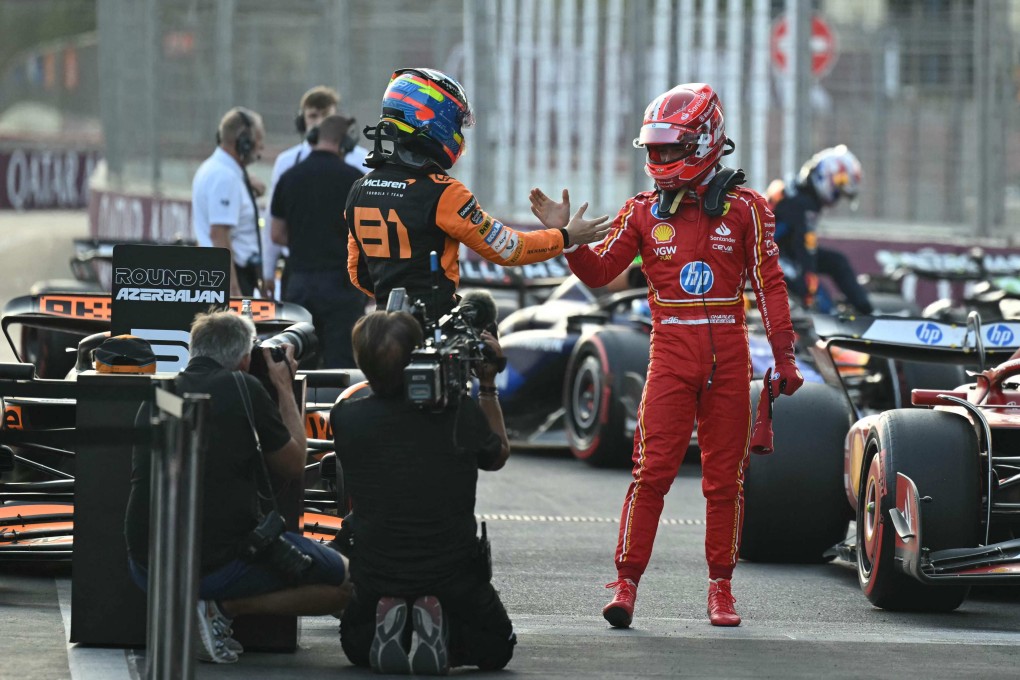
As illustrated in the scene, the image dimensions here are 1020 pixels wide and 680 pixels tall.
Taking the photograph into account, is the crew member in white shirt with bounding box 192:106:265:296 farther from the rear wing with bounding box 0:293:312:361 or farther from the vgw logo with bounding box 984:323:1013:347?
the vgw logo with bounding box 984:323:1013:347

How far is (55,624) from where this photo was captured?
243 inches

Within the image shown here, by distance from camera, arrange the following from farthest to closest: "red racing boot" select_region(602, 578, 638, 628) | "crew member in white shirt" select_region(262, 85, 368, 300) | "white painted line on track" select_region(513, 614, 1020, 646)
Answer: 1. "crew member in white shirt" select_region(262, 85, 368, 300)
2. "red racing boot" select_region(602, 578, 638, 628)
3. "white painted line on track" select_region(513, 614, 1020, 646)

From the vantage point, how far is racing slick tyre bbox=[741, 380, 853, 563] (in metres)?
7.78

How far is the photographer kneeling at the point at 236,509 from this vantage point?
220 inches

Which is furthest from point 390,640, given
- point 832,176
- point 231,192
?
point 832,176

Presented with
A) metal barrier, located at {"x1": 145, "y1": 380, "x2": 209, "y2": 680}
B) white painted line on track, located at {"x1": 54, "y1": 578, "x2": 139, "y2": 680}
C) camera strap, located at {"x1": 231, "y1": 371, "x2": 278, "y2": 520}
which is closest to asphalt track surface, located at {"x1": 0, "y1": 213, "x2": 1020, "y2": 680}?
white painted line on track, located at {"x1": 54, "y1": 578, "x2": 139, "y2": 680}

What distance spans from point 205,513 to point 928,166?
1397 cm

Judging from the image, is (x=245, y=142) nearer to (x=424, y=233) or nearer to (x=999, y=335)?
(x=999, y=335)

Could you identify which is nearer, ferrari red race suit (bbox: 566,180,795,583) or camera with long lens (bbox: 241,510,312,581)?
camera with long lens (bbox: 241,510,312,581)

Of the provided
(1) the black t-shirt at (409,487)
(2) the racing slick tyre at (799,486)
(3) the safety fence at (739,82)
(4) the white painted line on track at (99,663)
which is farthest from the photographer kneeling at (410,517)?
(3) the safety fence at (739,82)

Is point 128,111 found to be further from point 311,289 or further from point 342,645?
point 342,645

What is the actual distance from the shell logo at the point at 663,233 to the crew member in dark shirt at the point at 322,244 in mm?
3150

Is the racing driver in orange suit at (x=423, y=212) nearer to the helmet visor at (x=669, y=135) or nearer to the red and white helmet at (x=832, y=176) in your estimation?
the helmet visor at (x=669, y=135)

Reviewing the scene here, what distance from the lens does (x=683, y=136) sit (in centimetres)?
675
